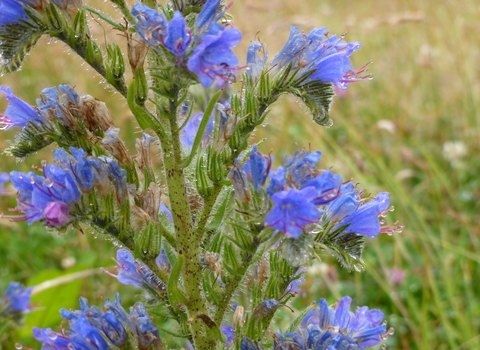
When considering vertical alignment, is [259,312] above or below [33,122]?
below

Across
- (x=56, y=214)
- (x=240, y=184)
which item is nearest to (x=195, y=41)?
(x=240, y=184)

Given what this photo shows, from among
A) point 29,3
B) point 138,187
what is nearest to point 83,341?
point 138,187

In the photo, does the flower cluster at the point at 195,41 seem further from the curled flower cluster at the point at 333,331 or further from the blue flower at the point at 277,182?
the curled flower cluster at the point at 333,331

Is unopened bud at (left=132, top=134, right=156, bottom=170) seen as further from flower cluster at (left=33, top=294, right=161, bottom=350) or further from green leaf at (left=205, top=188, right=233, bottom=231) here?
flower cluster at (left=33, top=294, right=161, bottom=350)

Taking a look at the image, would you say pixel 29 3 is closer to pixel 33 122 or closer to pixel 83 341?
pixel 33 122

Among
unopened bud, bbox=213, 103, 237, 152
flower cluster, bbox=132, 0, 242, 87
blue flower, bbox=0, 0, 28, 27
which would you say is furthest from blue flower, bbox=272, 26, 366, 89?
blue flower, bbox=0, 0, 28, 27

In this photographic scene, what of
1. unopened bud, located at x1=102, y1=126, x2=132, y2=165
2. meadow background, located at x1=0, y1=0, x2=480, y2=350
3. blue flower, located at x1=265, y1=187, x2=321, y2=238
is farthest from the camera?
meadow background, located at x1=0, y1=0, x2=480, y2=350
